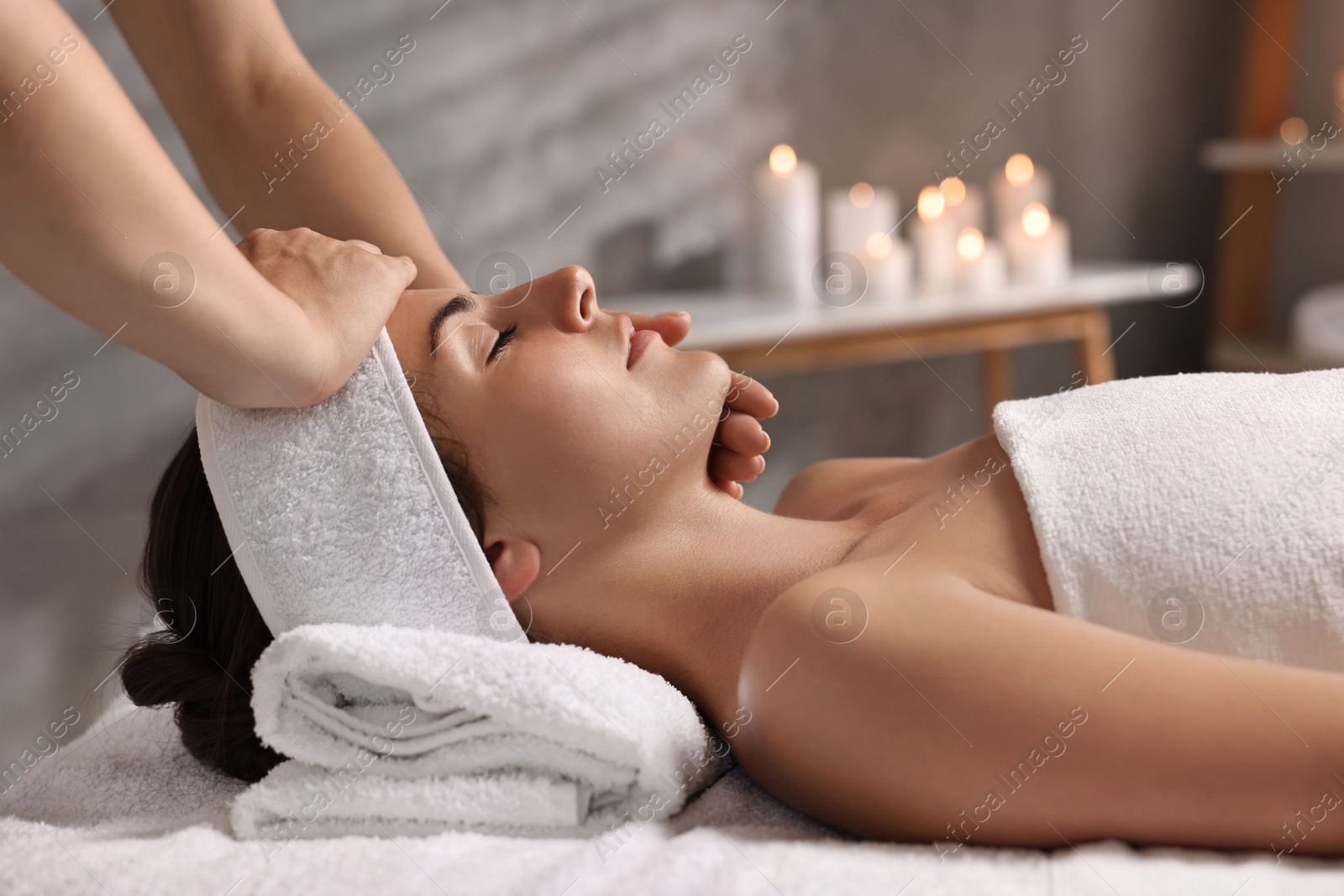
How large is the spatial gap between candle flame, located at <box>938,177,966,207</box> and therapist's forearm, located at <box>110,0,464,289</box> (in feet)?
5.30

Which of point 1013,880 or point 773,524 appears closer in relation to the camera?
point 1013,880

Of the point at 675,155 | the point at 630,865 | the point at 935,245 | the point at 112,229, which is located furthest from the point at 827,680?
the point at 675,155

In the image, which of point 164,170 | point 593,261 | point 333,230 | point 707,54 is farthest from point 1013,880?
point 707,54

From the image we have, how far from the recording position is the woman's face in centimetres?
90

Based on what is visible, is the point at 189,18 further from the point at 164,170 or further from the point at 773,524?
the point at 773,524

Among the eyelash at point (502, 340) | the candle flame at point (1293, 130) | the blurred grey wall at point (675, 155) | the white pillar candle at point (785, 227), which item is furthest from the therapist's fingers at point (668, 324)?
the candle flame at point (1293, 130)

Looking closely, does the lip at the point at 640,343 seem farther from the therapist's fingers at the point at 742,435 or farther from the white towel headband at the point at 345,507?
the white towel headband at the point at 345,507

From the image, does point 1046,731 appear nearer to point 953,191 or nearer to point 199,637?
point 199,637

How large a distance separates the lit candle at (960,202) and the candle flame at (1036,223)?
0.53 ft

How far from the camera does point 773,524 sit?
3.19 feet

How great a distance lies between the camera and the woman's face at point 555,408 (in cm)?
90

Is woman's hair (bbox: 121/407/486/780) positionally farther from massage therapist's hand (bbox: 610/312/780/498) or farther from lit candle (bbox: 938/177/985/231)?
lit candle (bbox: 938/177/985/231)

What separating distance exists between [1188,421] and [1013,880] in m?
0.41

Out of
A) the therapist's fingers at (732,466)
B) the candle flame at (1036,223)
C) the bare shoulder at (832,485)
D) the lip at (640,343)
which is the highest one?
the lip at (640,343)
